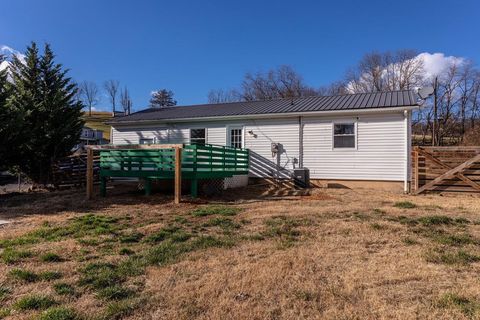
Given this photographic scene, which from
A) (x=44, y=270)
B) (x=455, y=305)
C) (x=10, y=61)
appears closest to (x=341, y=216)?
(x=455, y=305)

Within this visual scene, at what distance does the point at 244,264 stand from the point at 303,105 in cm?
1035

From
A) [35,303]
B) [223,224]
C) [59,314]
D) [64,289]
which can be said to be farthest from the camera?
[223,224]

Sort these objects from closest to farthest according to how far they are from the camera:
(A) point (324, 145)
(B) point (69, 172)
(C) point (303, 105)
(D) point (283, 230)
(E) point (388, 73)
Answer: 1. (D) point (283, 230)
2. (A) point (324, 145)
3. (C) point (303, 105)
4. (B) point (69, 172)
5. (E) point (388, 73)

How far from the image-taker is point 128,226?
20.7 ft

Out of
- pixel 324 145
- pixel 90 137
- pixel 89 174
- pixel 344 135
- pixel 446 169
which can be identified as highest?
pixel 90 137

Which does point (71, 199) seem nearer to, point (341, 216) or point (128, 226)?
point (128, 226)

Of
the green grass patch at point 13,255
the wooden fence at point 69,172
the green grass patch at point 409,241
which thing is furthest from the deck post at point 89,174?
the green grass patch at point 409,241

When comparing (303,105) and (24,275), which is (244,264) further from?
(303,105)

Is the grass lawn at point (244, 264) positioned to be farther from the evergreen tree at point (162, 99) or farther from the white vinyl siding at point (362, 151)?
the evergreen tree at point (162, 99)

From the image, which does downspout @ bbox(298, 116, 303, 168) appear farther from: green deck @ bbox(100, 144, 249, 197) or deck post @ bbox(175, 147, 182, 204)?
deck post @ bbox(175, 147, 182, 204)

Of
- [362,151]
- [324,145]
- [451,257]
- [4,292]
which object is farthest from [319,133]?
[4,292]

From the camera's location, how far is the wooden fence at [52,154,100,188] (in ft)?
46.2

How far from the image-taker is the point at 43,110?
14.2 metres

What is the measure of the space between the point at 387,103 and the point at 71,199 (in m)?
10.7
